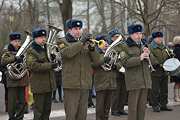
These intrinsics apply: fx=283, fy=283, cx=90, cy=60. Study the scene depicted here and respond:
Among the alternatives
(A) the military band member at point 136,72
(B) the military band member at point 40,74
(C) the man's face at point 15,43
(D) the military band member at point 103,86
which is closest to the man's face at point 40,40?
(B) the military band member at point 40,74

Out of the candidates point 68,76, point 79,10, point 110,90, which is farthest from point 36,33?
point 79,10

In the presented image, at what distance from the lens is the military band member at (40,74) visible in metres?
5.91

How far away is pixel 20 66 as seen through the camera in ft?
22.5

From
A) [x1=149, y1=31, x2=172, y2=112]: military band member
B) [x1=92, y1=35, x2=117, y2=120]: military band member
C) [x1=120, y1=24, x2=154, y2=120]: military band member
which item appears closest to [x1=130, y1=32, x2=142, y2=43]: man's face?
[x1=120, y1=24, x2=154, y2=120]: military band member

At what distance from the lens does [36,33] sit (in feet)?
19.7

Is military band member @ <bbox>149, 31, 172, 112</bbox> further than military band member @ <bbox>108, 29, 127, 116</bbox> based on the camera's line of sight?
Yes

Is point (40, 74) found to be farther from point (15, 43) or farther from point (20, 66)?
point (15, 43)

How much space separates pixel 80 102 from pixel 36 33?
1.83 m

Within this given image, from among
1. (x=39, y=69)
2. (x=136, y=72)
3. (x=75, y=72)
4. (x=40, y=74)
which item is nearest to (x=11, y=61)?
(x=40, y=74)

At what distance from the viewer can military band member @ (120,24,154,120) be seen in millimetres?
5709

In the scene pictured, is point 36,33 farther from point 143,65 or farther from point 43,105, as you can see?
point 143,65

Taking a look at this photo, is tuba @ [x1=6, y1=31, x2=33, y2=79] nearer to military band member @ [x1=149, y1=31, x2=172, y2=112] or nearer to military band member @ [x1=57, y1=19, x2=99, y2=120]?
military band member @ [x1=57, y1=19, x2=99, y2=120]

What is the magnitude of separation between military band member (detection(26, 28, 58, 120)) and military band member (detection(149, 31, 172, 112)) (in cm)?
333

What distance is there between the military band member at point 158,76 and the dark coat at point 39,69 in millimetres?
3328
